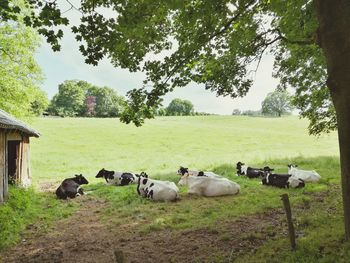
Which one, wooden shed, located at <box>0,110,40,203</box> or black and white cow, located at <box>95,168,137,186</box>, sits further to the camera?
black and white cow, located at <box>95,168,137,186</box>

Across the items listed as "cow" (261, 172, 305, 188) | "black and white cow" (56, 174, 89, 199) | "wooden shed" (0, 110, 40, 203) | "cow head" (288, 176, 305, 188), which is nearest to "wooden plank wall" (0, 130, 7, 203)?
"wooden shed" (0, 110, 40, 203)

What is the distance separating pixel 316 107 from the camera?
21.1m

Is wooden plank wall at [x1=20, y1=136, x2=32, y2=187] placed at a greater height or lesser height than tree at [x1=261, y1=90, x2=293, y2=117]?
lesser

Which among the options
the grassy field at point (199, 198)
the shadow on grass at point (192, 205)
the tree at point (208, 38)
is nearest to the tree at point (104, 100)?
the grassy field at point (199, 198)

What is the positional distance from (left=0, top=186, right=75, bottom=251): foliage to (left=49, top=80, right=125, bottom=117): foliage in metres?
95.0

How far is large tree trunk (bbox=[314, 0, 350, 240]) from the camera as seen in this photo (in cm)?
685

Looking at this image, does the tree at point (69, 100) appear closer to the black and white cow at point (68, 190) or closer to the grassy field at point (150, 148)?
the grassy field at point (150, 148)

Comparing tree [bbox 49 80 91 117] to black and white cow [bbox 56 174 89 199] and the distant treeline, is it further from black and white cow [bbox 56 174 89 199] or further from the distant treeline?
black and white cow [bbox 56 174 89 199]

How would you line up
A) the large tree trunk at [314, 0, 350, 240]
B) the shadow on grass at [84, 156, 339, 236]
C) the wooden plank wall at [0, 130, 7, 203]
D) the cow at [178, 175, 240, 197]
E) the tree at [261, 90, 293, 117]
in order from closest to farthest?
1. the large tree trunk at [314, 0, 350, 240]
2. the shadow on grass at [84, 156, 339, 236]
3. the wooden plank wall at [0, 130, 7, 203]
4. the cow at [178, 175, 240, 197]
5. the tree at [261, 90, 293, 117]

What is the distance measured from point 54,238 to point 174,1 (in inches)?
294

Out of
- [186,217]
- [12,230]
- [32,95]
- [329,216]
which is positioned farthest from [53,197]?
[32,95]

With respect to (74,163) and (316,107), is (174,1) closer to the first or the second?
(316,107)

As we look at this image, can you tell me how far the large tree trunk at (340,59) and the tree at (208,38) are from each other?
0.02 metres

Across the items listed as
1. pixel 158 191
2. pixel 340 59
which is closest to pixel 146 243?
pixel 158 191
